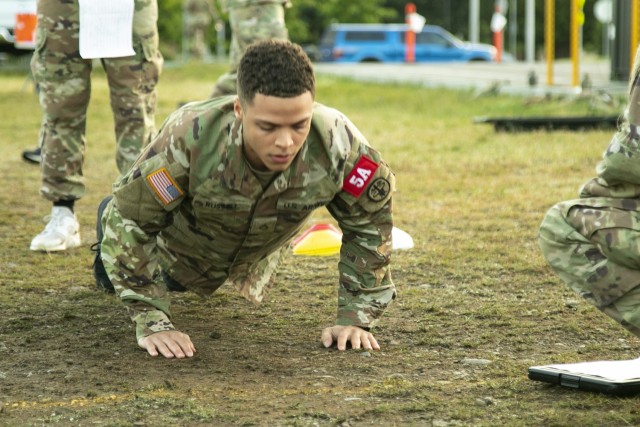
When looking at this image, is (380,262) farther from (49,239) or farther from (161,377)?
(49,239)

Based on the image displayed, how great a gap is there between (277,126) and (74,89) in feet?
7.20

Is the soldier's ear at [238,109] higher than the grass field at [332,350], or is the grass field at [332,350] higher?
the soldier's ear at [238,109]

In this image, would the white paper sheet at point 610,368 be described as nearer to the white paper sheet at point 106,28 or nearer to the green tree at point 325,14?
the white paper sheet at point 106,28

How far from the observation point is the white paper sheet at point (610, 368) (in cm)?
311

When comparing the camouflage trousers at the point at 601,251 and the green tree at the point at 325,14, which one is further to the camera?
the green tree at the point at 325,14

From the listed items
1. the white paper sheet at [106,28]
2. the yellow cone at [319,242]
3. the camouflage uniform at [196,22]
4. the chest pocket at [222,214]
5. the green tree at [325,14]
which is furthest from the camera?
the green tree at [325,14]

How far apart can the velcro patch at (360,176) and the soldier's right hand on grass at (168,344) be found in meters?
0.69

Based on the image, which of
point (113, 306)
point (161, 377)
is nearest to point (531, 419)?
point (161, 377)

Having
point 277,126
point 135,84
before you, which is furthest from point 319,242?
point 277,126

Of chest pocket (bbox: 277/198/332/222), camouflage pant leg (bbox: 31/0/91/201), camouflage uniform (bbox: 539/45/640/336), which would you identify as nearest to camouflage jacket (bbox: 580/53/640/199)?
camouflage uniform (bbox: 539/45/640/336)

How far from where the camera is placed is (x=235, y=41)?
7973 mm

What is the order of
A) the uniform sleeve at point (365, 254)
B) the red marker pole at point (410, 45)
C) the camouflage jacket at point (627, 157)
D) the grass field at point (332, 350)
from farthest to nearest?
the red marker pole at point (410, 45) < the uniform sleeve at point (365, 254) < the grass field at point (332, 350) < the camouflage jacket at point (627, 157)

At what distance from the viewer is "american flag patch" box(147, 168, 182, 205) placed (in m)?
3.39

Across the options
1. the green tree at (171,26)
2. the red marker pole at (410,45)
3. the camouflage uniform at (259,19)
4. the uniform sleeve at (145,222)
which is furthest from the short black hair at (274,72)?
the green tree at (171,26)
